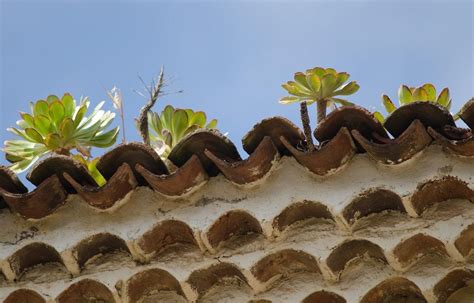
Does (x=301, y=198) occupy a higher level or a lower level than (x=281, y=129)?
lower

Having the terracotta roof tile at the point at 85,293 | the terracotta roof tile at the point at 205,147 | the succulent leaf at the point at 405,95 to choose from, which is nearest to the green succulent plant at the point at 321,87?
the succulent leaf at the point at 405,95

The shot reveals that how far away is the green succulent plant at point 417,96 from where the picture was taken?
154 inches

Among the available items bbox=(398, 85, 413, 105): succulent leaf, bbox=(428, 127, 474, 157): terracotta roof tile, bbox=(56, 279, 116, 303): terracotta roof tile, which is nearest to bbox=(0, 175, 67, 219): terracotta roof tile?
bbox=(56, 279, 116, 303): terracotta roof tile

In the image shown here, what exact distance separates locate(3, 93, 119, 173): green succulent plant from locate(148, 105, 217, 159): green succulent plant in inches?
7.7

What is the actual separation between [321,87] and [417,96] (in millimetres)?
412

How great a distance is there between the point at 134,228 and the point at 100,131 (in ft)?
2.97

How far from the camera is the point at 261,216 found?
3.15 m

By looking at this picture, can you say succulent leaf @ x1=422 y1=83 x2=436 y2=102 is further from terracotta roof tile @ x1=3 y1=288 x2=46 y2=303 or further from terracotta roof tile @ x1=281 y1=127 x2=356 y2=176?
terracotta roof tile @ x1=3 y1=288 x2=46 y2=303

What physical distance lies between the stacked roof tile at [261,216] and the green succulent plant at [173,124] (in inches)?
30.1

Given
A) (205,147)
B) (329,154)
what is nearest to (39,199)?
(205,147)

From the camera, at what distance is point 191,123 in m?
4.19

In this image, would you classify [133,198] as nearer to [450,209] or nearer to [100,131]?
[100,131]

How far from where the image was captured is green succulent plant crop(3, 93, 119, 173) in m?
3.96

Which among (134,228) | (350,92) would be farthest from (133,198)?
(350,92)
